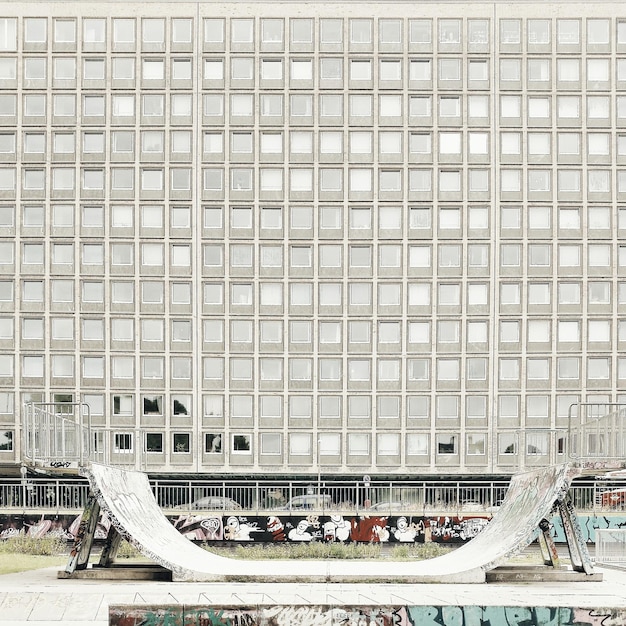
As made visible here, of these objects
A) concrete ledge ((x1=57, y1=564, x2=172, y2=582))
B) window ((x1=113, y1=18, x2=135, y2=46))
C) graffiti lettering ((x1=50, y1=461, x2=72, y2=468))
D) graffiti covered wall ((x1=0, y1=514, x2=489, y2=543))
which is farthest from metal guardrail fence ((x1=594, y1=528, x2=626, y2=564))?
window ((x1=113, y1=18, x2=135, y2=46))

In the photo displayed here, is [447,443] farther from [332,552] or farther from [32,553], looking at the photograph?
[32,553]

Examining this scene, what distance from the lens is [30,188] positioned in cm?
7088

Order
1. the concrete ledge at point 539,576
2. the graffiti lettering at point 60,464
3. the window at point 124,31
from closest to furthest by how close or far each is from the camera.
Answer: the graffiti lettering at point 60,464 → the concrete ledge at point 539,576 → the window at point 124,31

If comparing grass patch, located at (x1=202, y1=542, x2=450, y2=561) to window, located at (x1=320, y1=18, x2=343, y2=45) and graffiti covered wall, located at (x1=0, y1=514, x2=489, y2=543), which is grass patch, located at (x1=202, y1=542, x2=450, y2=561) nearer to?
graffiti covered wall, located at (x1=0, y1=514, x2=489, y2=543)

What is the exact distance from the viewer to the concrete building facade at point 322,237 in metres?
70.1

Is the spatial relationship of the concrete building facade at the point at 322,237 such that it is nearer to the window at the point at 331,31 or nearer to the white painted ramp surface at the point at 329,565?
the window at the point at 331,31

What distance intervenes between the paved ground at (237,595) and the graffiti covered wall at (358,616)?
2.46 m

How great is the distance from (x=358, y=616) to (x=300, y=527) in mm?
31234

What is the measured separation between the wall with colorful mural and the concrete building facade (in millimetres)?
21950

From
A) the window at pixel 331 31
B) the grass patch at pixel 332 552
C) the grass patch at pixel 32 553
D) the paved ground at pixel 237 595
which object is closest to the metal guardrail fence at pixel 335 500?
the grass patch at pixel 332 552

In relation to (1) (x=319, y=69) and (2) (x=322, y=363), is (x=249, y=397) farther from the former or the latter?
(1) (x=319, y=69)

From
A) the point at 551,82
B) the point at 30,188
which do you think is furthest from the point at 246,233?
the point at 551,82

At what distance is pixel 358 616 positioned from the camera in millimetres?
15727

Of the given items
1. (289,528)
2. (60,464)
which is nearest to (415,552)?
(289,528)
